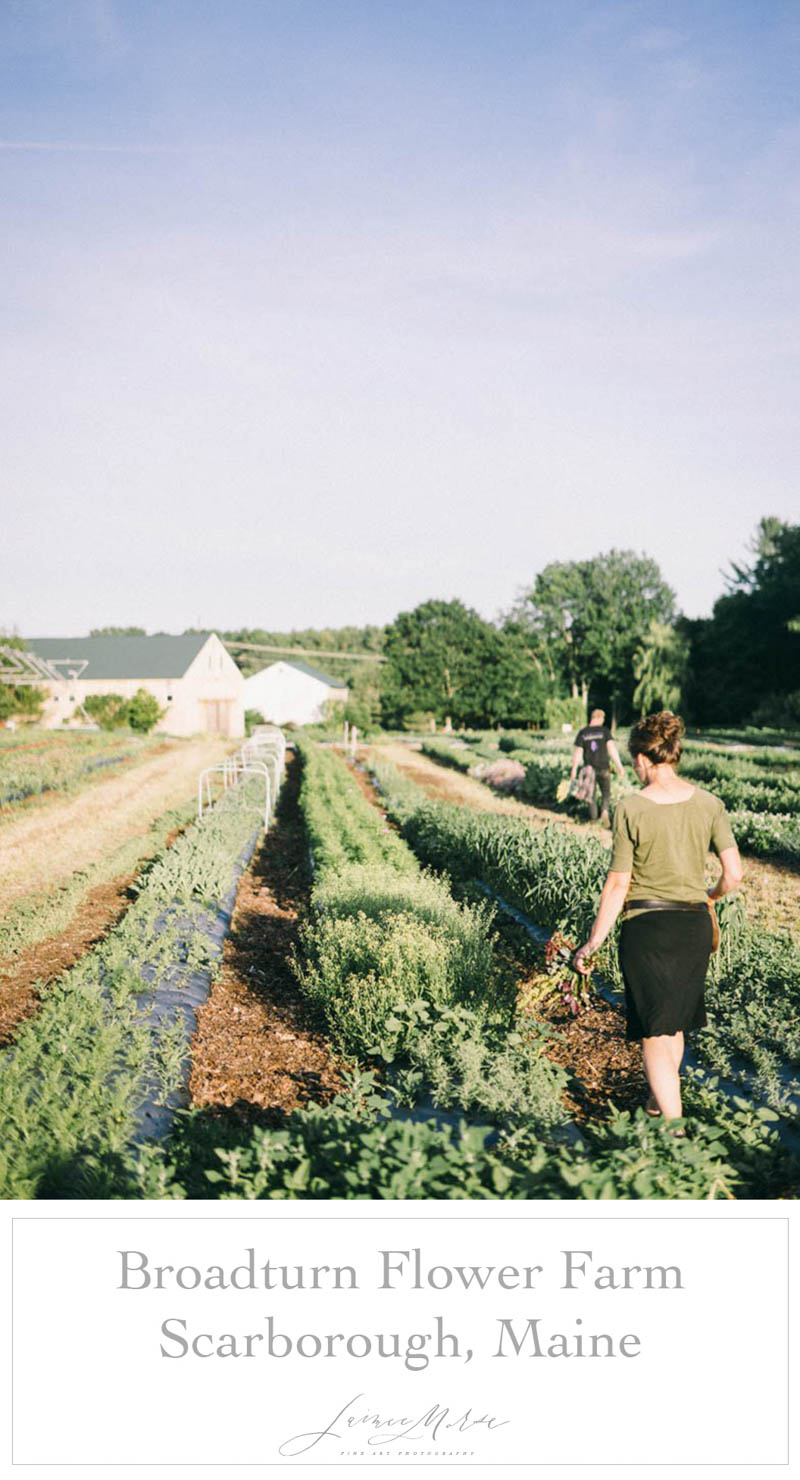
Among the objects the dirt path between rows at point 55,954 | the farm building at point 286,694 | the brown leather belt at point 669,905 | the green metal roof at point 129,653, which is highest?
the green metal roof at point 129,653

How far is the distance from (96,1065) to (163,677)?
3517cm

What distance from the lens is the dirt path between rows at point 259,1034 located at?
3.85 metres

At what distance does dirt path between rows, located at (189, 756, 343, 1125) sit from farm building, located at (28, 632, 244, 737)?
29578mm

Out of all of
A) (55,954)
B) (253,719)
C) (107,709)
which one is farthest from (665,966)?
(253,719)

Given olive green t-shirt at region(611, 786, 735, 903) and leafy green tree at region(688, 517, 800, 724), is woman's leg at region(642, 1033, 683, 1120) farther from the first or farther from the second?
leafy green tree at region(688, 517, 800, 724)

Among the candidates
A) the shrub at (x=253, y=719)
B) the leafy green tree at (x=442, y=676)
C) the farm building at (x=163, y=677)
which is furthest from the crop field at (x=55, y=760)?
the leafy green tree at (x=442, y=676)

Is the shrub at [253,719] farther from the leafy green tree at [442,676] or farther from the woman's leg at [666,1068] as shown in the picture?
the woman's leg at [666,1068]
